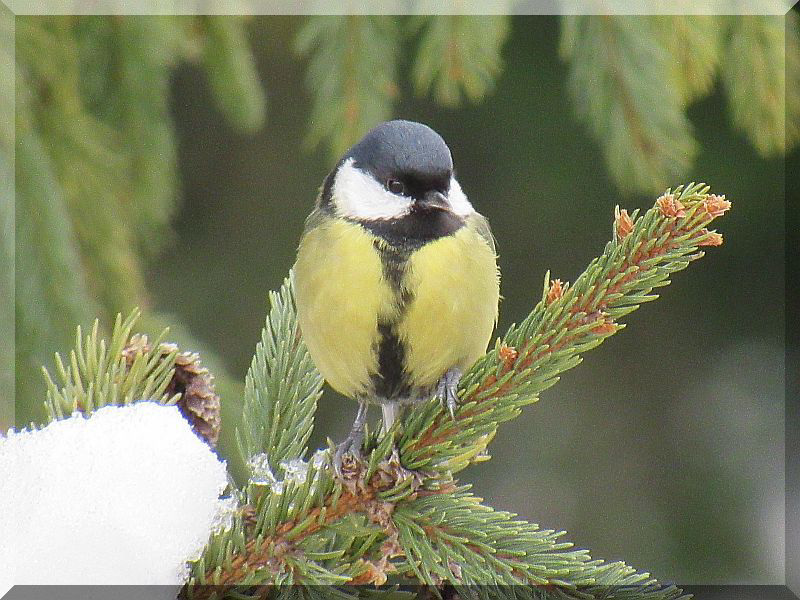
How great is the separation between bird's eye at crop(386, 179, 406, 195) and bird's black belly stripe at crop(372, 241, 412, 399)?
0.04m

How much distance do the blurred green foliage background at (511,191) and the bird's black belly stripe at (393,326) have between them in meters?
0.19

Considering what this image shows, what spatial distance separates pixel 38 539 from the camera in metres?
0.45

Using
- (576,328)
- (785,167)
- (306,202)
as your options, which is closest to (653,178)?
(785,167)

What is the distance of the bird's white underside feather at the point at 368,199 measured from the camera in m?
0.63

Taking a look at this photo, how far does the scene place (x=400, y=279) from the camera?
614mm

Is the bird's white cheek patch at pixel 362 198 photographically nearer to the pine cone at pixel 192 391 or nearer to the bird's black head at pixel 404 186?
the bird's black head at pixel 404 186

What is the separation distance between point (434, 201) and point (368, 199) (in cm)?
6

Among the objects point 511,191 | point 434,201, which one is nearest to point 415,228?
point 434,201

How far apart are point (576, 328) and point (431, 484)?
→ 12 centimetres

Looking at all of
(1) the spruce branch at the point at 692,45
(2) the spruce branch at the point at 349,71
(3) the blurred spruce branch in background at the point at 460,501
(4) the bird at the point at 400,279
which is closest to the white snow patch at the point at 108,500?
(3) the blurred spruce branch in background at the point at 460,501

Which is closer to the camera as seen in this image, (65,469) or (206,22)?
(65,469)

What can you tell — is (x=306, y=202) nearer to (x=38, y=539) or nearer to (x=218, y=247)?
(x=218, y=247)

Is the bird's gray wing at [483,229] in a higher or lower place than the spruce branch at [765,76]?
lower

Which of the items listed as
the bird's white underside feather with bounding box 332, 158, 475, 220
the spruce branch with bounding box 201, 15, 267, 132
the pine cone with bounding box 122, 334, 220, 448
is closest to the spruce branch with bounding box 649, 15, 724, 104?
the bird's white underside feather with bounding box 332, 158, 475, 220
